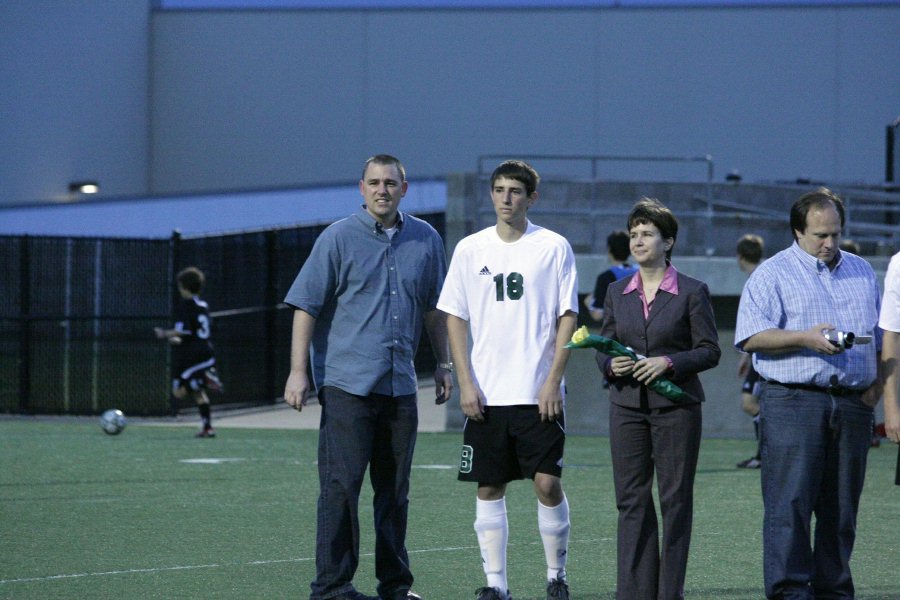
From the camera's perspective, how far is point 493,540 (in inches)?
274

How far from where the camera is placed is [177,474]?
12.6 metres

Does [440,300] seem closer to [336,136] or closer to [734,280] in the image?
[734,280]

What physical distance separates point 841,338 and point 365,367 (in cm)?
217

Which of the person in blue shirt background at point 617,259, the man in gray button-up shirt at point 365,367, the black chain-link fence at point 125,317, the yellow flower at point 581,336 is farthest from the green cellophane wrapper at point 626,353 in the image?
the black chain-link fence at point 125,317

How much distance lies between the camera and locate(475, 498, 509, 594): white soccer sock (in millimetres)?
6949

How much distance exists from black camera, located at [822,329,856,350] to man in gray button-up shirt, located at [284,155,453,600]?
72.7 inches

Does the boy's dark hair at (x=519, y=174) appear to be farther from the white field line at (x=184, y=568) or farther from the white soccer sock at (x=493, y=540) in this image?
the white field line at (x=184, y=568)

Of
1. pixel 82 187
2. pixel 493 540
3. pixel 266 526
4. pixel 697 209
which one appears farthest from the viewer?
pixel 82 187

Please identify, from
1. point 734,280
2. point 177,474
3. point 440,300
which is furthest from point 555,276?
point 734,280

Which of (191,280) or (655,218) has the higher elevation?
(655,218)

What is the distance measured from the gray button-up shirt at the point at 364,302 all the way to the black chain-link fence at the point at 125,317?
11.8 metres

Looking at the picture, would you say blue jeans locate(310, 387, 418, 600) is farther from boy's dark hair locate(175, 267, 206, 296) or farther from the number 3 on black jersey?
boy's dark hair locate(175, 267, 206, 296)


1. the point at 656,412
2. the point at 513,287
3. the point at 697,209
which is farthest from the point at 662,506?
the point at 697,209

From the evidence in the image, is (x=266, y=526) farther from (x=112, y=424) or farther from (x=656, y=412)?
(x=112, y=424)
